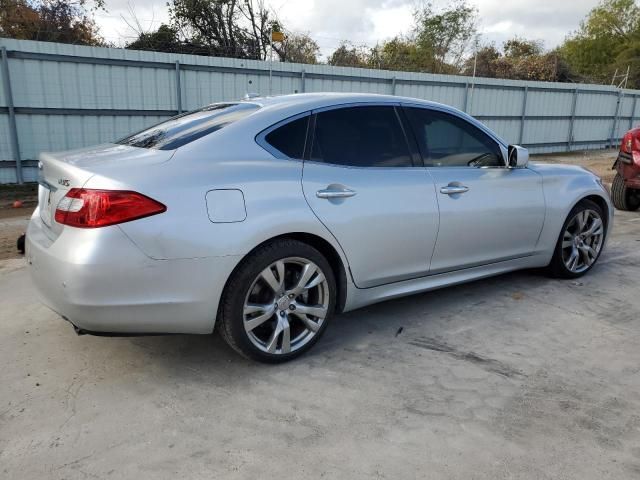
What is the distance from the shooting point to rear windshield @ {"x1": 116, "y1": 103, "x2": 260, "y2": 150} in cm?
316

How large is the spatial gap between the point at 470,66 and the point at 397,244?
2457 cm

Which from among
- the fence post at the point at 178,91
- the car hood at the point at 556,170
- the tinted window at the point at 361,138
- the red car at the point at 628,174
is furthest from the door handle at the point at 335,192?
the fence post at the point at 178,91

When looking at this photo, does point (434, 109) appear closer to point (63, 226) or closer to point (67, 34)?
point (63, 226)

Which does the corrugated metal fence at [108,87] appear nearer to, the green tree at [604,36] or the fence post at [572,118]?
the fence post at [572,118]

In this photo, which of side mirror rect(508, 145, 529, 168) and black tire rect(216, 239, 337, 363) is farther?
side mirror rect(508, 145, 529, 168)

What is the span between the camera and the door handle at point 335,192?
3191 millimetres

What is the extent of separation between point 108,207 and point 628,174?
732cm

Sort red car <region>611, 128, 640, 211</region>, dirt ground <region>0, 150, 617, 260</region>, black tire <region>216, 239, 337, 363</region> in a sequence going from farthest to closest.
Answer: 1. red car <region>611, 128, 640, 211</region>
2. dirt ground <region>0, 150, 617, 260</region>
3. black tire <region>216, 239, 337, 363</region>

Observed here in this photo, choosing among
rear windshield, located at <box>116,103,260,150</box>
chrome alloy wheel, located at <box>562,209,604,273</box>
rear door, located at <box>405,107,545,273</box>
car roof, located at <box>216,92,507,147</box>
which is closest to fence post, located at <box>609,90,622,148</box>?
chrome alloy wheel, located at <box>562,209,604,273</box>

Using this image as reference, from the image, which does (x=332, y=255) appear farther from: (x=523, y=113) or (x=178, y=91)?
(x=523, y=113)

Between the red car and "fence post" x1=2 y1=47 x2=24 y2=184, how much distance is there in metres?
9.36

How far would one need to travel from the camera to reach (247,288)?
2949mm

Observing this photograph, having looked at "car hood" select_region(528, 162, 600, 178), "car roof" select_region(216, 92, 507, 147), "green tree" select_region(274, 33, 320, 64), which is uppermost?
"green tree" select_region(274, 33, 320, 64)

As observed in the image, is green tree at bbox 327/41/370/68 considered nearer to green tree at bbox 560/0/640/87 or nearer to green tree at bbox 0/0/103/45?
green tree at bbox 0/0/103/45
